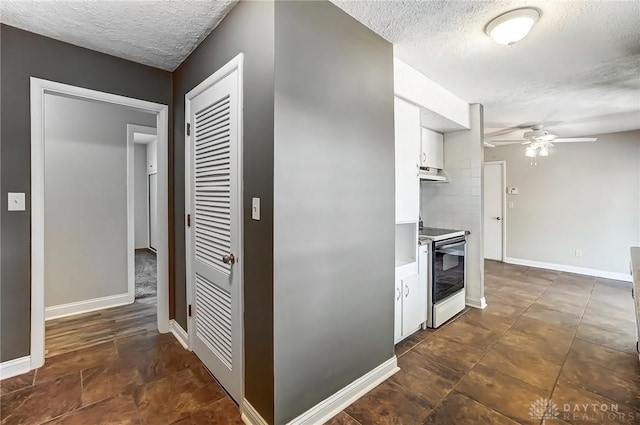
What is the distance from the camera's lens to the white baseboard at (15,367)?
81.3 inches

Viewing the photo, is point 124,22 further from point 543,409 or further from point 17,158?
point 543,409

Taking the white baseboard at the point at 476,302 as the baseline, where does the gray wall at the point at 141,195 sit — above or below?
above

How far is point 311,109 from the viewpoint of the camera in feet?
5.34

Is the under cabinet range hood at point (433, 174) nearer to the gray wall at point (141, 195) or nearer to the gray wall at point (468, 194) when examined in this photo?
the gray wall at point (468, 194)

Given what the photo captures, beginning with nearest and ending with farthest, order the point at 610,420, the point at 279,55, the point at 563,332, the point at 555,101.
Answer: the point at 279,55 → the point at 610,420 → the point at 563,332 → the point at 555,101

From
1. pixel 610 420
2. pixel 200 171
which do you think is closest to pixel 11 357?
pixel 200 171

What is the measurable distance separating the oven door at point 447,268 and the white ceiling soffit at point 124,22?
8.77 ft

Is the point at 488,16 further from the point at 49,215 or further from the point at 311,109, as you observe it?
the point at 49,215

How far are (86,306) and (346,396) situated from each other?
3142 mm

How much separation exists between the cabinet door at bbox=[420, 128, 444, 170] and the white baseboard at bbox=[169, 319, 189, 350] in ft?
9.60

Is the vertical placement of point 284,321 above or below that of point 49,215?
below

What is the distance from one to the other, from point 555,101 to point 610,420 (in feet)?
10.4

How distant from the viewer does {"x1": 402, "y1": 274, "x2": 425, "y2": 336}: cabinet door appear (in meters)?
2.60

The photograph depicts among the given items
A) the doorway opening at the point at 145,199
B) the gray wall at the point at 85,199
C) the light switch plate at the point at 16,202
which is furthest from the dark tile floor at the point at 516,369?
the doorway opening at the point at 145,199
